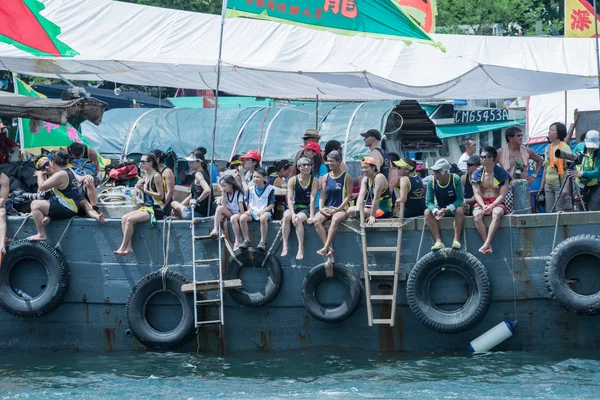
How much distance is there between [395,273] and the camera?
11656 millimetres

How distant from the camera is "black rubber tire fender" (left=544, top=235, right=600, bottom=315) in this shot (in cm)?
1125

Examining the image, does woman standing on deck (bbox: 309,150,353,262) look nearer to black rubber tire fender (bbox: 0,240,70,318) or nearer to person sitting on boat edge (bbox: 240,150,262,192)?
person sitting on boat edge (bbox: 240,150,262,192)

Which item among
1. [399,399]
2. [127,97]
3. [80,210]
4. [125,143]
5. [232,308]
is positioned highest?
[127,97]

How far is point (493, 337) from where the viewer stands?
1157cm

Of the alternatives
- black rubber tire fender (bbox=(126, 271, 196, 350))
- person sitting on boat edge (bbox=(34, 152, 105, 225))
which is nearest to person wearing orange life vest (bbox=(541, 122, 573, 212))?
black rubber tire fender (bbox=(126, 271, 196, 350))

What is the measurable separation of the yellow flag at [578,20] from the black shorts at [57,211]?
15.2 m

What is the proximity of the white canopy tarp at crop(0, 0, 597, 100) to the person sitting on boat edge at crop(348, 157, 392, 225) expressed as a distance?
2980mm

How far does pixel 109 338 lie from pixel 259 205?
2.70 metres

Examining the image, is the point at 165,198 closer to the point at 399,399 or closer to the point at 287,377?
the point at 287,377

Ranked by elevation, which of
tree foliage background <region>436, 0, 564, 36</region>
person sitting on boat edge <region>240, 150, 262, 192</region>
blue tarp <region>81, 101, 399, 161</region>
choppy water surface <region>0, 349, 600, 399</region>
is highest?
tree foliage background <region>436, 0, 564, 36</region>

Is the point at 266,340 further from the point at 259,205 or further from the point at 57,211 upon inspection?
the point at 57,211

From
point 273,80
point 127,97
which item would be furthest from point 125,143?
point 273,80

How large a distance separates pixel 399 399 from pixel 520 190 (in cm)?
339

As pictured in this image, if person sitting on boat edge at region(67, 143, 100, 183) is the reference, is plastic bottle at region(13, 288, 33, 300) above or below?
below
